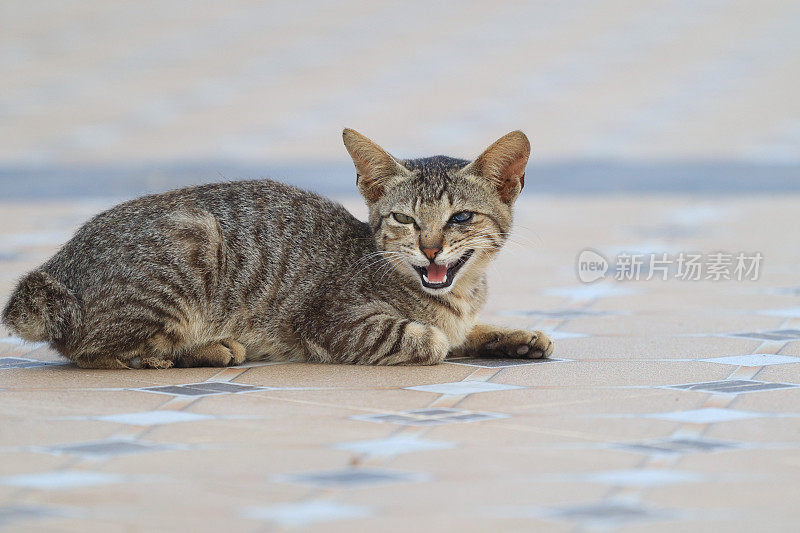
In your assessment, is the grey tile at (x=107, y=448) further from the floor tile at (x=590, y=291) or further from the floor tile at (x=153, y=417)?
the floor tile at (x=590, y=291)

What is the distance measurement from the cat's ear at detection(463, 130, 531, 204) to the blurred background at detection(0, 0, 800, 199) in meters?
4.99

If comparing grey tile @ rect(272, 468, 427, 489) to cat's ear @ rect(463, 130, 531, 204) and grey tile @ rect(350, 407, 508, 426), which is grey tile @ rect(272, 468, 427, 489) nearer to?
grey tile @ rect(350, 407, 508, 426)

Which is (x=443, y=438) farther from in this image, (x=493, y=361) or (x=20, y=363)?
(x=20, y=363)

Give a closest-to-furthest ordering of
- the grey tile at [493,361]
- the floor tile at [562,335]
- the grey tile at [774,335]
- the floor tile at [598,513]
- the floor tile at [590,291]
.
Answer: the floor tile at [598,513], the grey tile at [493,361], the grey tile at [774,335], the floor tile at [562,335], the floor tile at [590,291]

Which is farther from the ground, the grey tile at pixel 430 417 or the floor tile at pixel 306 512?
the grey tile at pixel 430 417

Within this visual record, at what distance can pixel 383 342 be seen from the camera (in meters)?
5.20

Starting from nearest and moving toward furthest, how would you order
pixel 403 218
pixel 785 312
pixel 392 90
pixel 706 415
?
pixel 706 415 → pixel 403 218 → pixel 785 312 → pixel 392 90

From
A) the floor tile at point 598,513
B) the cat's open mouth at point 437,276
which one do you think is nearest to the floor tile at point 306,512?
the floor tile at point 598,513

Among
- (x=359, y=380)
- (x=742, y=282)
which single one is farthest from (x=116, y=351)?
(x=742, y=282)

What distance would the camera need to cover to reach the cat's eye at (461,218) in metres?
5.24

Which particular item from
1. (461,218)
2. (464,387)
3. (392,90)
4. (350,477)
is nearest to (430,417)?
(464,387)

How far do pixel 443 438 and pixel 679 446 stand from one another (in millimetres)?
753

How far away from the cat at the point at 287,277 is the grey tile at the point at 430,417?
0.83 metres

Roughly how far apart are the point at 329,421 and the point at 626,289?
330 centimetres
